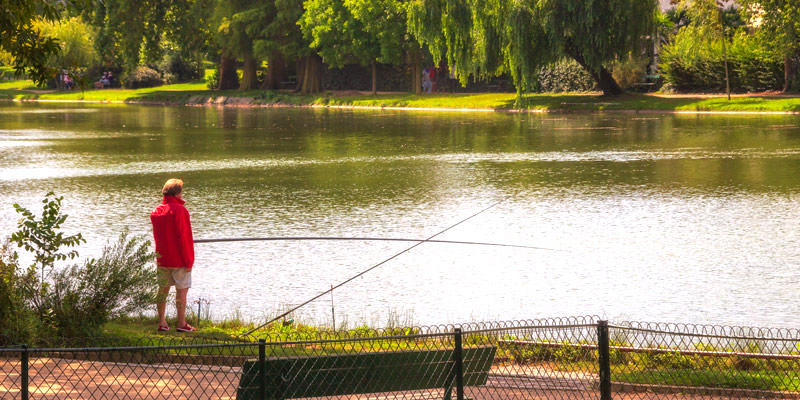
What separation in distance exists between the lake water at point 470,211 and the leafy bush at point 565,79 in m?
18.8

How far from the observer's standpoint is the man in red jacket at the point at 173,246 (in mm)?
10828

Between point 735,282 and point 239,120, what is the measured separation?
41.0 meters

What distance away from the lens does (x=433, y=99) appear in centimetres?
6144

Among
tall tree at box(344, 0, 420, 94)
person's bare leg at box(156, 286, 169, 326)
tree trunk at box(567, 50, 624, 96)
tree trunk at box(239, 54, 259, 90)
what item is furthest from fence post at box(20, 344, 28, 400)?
tree trunk at box(239, 54, 259, 90)

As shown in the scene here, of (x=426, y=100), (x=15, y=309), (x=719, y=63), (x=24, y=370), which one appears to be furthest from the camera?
(x=426, y=100)

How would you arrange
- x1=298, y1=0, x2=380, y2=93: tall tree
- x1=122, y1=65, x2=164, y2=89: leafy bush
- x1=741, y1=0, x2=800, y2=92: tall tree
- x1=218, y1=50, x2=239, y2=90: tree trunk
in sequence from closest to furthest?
x1=741, y1=0, x2=800, y2=92: tall tree → x1=298, y1=0, x2=380, y2=93: tall tree → x1=218, y1=50, x2=239, y2=90: tree trunk → x1=122, y1=65, x2=164, y2=89: leafy bush

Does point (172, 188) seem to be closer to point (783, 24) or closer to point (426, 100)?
point (783, 24)

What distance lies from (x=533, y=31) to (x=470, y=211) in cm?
3042

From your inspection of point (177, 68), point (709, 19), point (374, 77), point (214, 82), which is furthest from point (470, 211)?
point (177, 68)

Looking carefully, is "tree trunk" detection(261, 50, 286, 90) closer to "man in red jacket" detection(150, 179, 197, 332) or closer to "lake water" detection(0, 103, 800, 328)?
"lake water" detection(0, 103, 800, 328)

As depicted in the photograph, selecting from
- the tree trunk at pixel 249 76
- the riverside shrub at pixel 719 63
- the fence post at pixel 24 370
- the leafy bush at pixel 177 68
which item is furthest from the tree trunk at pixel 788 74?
the leafy bush at pixel 177 68

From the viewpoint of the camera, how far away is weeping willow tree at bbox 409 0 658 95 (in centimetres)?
4834

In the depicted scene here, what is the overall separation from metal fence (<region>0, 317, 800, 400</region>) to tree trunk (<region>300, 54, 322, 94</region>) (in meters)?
62.3

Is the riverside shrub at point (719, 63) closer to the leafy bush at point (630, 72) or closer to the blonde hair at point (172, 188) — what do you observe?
the leafy bush at point (630, 72)
